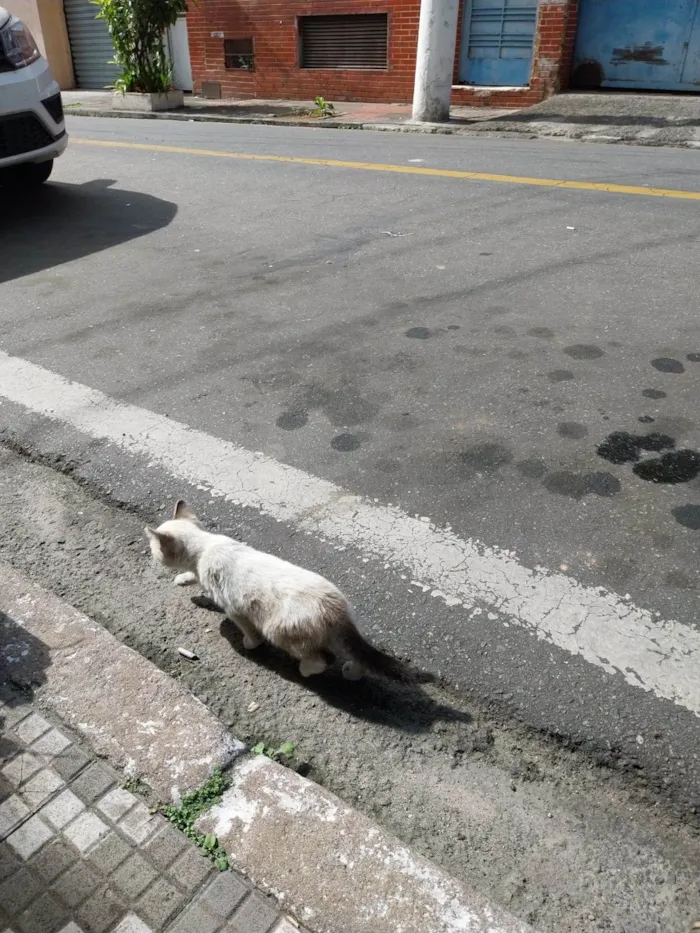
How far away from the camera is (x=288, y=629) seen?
7.14 feet

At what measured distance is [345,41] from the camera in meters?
15.2

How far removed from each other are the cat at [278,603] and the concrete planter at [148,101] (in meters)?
15.6

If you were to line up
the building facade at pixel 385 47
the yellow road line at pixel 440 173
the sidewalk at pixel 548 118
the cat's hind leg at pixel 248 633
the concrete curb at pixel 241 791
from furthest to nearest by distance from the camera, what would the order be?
the building facade at pixel 385 47 → the sidewalk at pixel 548 118 → the yellow road line at pixel 440 173 → the cat's hind leg at pixel 248 633 → the concrete curb at pixel 241 791

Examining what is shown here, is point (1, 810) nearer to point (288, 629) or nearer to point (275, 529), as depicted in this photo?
point (288, 629)

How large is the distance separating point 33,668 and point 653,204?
21.6ft

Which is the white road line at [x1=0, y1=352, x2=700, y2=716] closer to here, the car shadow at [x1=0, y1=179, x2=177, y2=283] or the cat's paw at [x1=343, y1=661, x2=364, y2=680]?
the cat's paw at [x1=343, y1=661, x2=364, y2=680]

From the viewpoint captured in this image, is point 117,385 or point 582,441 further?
point 117,385

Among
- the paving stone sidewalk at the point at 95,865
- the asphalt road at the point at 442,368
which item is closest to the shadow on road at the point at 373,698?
the asphalt road at the point at 442,368

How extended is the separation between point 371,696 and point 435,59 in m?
12.2

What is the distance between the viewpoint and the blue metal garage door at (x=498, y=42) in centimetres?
1285

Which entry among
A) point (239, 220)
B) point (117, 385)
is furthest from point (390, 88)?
point (117, 385)

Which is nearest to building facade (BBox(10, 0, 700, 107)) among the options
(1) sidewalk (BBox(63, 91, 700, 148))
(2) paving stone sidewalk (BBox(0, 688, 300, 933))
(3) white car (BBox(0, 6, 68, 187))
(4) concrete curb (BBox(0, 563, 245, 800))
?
A: (1) sidewalk (BBox(63, 91, 700, 148))

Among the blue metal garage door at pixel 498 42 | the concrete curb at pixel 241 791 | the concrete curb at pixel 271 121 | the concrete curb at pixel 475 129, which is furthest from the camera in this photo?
the blue metal garage door at pixel 498 42

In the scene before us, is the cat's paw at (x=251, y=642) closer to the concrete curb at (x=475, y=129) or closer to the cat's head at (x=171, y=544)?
the cat's head at (x=171, y=544)
